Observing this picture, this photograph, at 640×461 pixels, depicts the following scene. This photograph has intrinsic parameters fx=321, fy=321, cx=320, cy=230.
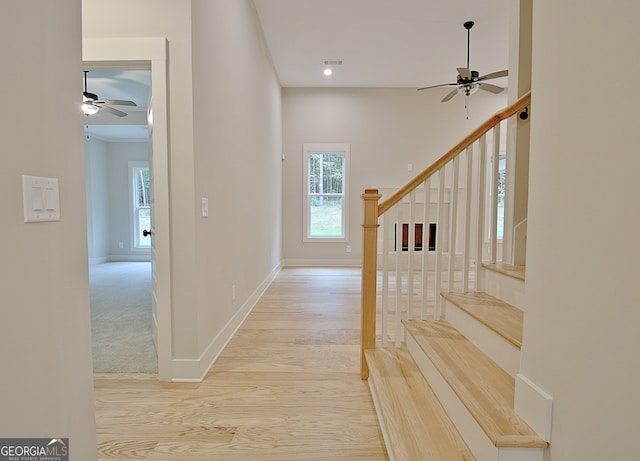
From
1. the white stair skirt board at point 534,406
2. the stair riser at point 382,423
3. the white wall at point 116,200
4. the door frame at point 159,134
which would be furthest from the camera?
the white wall at point 116,200

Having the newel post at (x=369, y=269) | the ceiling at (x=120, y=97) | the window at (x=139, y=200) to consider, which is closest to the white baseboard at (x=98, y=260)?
the window at (x=139, y=200)

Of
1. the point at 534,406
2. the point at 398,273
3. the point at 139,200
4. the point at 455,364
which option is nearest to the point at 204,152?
the point at 398,273

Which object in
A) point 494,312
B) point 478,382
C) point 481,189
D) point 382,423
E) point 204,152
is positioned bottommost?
point 382,423

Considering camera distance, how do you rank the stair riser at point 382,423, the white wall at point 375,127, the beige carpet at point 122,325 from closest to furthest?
1. the stair riser at point 382,423
2. the beige carpet at point 122,325
3. the white wall at point 375,127

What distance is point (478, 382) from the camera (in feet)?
Result: 4.52

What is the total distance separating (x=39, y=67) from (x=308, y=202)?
17.8ft

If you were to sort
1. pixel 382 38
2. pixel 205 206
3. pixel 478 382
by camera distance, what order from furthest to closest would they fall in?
pixel 382 38
pixel 205 206
pixel 478 382

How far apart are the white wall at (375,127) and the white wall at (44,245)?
17.2ft

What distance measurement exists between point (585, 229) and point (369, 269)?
131 centimetres

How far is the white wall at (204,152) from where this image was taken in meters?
1.98

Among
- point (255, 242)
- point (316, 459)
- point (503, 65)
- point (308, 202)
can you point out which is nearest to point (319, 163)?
point (308, 202)

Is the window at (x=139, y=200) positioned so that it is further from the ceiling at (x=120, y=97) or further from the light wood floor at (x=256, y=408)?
the light wood floor at (x=256, y=408)

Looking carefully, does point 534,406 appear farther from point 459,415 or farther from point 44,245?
point 44,245

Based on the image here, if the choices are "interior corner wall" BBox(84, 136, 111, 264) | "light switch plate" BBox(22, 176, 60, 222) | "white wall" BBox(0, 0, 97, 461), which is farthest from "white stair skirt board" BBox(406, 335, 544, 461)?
"interior corner wall" BBox(84, 136, 111, 264)
